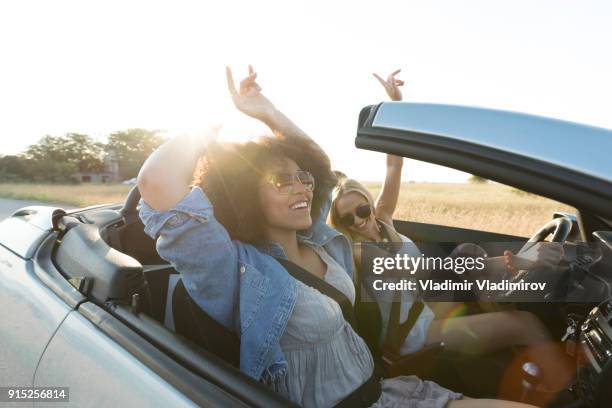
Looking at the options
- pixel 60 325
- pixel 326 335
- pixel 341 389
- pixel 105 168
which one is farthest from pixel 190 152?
pixel 105 168

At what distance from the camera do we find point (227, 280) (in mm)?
1479

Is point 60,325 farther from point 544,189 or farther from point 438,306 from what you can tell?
point 438,306

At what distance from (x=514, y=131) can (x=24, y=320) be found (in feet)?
5.07

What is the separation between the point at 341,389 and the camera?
149 centimetres

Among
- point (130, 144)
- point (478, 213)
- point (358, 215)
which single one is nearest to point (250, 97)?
point (358, 215)

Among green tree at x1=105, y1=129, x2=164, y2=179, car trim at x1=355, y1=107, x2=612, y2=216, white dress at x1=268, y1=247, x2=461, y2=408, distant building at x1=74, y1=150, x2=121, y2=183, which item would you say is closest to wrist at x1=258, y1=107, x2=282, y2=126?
white dress at x1=268, y1=247, x2=461, y2=408

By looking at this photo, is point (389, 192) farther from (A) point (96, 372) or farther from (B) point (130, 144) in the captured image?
(B) point (130, 144)

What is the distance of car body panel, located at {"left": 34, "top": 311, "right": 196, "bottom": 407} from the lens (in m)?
1.08

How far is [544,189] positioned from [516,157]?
71 millimetres

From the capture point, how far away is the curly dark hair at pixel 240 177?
1727mm

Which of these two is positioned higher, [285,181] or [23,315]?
[285,181]

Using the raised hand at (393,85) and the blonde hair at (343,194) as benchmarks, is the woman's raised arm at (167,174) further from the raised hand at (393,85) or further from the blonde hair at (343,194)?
the blonde hair at (343,194)

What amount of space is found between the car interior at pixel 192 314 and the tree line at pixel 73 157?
32127 mm

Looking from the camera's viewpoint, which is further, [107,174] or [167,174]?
[107,174]
